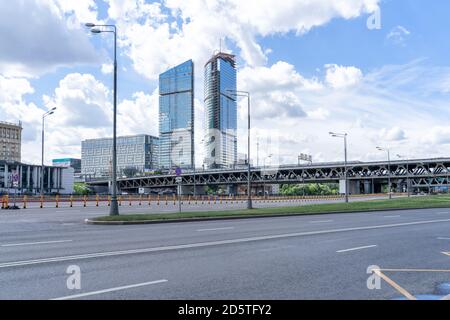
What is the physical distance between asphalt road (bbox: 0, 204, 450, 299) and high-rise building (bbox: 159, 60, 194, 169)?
319ft

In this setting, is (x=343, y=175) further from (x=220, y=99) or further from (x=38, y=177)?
(x=38, y=177)

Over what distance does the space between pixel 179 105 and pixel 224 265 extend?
107m

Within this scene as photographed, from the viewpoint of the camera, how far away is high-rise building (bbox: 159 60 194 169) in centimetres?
11031

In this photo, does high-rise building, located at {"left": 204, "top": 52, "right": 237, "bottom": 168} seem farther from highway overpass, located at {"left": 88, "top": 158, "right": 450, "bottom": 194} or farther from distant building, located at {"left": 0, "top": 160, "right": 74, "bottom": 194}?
distant building, located at {"left": 0, "top": 160, "right": 74, "bottom": 194}

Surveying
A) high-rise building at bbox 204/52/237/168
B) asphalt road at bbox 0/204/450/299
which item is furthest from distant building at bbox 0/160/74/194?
asphalt road at bbox 0/204/450/299

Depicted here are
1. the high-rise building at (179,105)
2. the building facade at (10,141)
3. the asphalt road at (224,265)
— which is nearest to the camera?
the asphalt road at (224,265)

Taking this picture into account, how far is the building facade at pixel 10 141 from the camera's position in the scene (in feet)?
559

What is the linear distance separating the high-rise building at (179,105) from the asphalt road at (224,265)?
A: 97175 mm

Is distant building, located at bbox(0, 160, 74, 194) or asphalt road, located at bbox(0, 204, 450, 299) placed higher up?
distant building, located at bbox(0, 160, 74, 194)

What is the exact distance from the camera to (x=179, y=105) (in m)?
114

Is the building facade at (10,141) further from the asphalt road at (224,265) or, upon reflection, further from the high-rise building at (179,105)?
the asphalt road at (224,265)

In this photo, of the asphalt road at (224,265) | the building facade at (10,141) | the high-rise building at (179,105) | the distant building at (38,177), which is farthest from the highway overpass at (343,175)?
the asphalt road at (224,265)

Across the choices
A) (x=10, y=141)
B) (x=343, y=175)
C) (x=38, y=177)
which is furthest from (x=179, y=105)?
(x=10, y=141)
